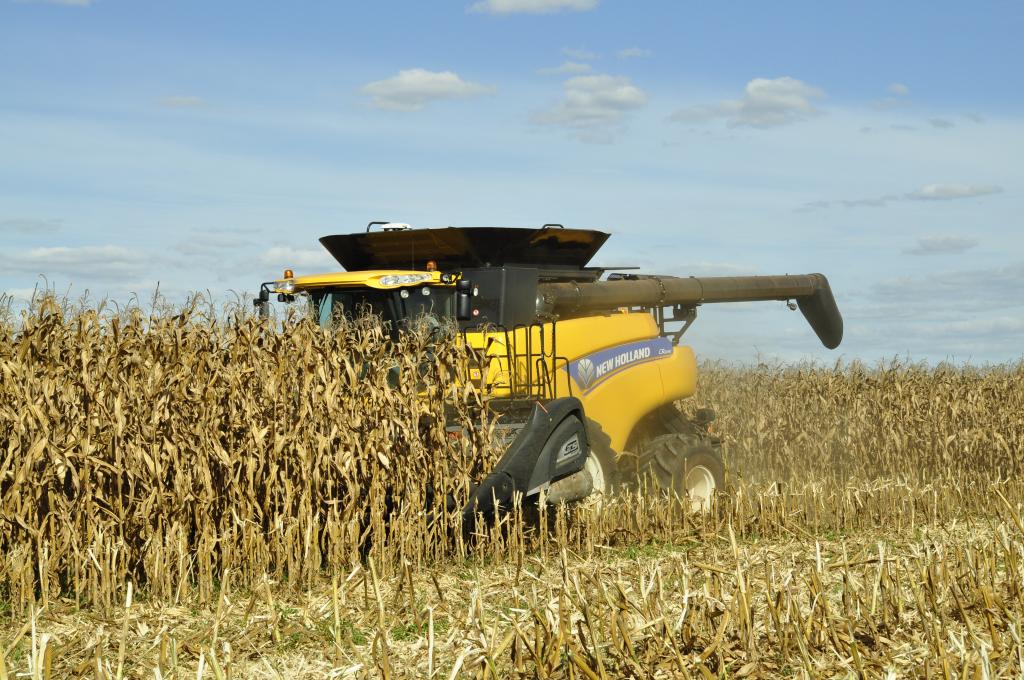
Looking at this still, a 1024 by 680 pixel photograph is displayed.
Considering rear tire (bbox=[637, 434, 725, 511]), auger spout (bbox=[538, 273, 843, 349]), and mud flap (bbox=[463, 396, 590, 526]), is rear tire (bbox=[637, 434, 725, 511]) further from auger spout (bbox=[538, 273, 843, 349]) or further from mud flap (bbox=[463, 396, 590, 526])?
mud flap (bbox=[463, 396, 590, 526])

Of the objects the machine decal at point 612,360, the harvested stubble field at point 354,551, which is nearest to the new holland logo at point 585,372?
the machine decal at point 612,360

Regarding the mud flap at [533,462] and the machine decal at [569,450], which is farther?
the machine decal at [569,450]

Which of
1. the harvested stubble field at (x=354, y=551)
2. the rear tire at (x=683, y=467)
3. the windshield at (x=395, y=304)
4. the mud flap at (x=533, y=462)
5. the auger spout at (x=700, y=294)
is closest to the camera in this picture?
the harvested stubble field at (x=354, y=551)

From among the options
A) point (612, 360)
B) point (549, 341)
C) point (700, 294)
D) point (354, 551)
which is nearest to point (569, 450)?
point (549, 341)

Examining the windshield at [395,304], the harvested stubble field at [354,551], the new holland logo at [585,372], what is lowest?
the harvested stubble field at [354,551]

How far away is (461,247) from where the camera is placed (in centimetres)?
963

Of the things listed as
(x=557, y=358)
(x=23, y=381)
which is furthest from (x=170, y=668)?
(x=557, y=358)

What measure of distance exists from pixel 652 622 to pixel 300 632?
6.69 ft

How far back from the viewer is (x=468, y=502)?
26.2 ft

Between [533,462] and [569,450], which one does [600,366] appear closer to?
[569,450]

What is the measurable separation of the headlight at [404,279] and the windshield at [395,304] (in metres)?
0.10

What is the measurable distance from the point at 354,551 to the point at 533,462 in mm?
1500

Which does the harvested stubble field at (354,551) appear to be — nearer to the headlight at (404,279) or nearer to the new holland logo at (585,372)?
the headlight at (404,279)

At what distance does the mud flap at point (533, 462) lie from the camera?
26.3ft
